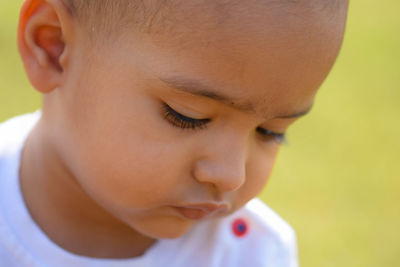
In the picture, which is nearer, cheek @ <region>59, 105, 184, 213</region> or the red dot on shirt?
cheek @ <region>59, 105, 184, 213</region>

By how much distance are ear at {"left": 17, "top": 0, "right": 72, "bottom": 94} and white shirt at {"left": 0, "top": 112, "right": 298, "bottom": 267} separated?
24 cm

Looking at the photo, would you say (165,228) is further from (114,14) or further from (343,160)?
(343,160)

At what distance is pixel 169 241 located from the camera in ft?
4.42

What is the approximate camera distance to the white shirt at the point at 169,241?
4.05 feet

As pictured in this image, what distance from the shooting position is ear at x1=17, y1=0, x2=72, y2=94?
1.11 meters

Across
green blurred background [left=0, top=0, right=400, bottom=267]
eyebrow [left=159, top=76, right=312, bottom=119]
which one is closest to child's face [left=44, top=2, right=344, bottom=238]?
eyebrow [left=159, top=76, right=312, bottom=119]

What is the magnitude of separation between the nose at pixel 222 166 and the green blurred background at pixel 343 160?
1.03 metres

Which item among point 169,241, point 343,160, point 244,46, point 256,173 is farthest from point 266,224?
point 343,160

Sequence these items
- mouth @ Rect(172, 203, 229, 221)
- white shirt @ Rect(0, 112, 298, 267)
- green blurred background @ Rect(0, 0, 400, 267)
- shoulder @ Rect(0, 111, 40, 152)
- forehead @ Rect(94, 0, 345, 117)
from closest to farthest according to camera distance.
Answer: forehead @ Rect(94, 0, 345, 117)
mouth @ Rect(172, 203, 229, 221)
white shirt @ Rect(0, 112, 298, 267)
shoulder @ Rect(0, 111, 40, 152)
green blurred background @ Rect(0, 0, 400, 267)

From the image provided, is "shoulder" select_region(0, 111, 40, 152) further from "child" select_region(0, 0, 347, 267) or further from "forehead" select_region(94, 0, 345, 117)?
"forehead" select_region(94, 0, 345, 117)

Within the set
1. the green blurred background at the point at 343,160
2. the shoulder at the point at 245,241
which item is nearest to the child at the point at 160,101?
the shoulder at the point at 245,241

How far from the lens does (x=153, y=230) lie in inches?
45.5

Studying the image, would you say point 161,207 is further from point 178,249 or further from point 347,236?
point 347,236

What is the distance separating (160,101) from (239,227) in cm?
49
